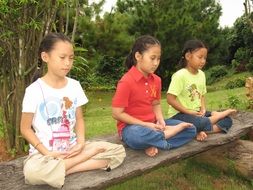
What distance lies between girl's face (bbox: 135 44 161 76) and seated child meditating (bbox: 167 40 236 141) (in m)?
0.62

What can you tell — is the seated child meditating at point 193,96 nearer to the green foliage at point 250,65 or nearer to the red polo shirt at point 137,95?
the red polo shirt at point 137,95

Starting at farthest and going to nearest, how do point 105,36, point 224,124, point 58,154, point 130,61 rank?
point 105,36
point 224,124
point 130,61
point 58,154

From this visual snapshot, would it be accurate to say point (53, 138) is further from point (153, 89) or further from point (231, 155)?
point (231, 155)

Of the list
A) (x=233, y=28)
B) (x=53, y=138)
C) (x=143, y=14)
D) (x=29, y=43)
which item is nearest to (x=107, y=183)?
(x=53, y=138)

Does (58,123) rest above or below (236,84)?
below

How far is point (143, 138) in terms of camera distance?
12.3ft

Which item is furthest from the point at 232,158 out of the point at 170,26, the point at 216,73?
the point at 216,73

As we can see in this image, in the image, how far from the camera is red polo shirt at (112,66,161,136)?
392 cm

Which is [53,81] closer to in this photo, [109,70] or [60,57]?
[60,57]

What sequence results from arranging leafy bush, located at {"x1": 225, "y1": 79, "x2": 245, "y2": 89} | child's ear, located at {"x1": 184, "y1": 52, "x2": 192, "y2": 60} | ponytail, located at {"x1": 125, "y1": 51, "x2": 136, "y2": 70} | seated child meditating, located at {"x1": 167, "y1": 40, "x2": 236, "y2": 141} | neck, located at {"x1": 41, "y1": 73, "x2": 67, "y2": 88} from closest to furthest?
neck, located at {"x1": 41, "y1": 73, "x2": 67, "y2": 88} → ponytail, located at {"x1": 125, "y1": 51, "x2": 136, "y2": 70} → seated child meditating, located at {"x1": 167, "y1": 40, "x2": 236, "y2": 141} → child's ear, located at {"x1": 184, "y1": 52, "x2": 192, "y2": 60} → leafy bush, located at {"x1": 225, "y1": 79, "x2": 245, "y2": 89}

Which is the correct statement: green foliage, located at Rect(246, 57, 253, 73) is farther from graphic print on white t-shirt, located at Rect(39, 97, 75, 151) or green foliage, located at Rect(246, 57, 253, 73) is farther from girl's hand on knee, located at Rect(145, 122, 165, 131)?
graphic print on white t-shirt, located at Rect(39, 97, 75, 151)

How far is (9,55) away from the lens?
18.2ft

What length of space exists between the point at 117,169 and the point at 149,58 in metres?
1.05

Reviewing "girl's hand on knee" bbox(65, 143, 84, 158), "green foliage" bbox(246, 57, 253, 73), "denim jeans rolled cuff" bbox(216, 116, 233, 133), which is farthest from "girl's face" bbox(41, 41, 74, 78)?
"green foliage" bbox(246, 57, 253, 73)
